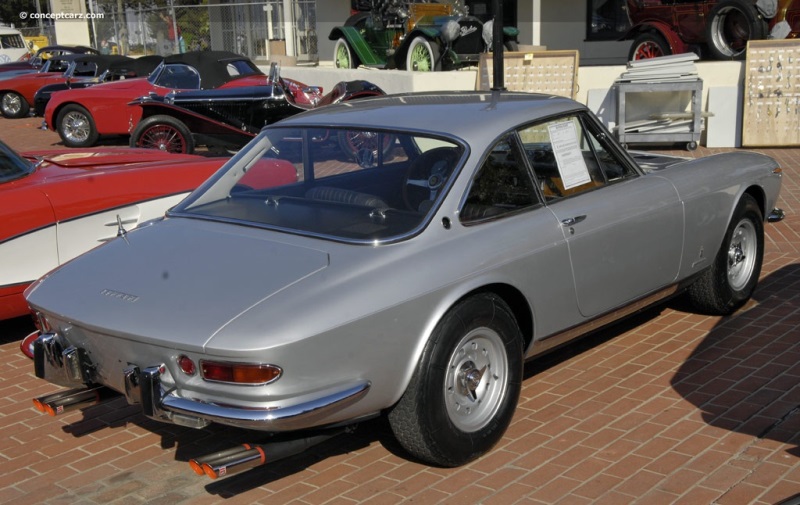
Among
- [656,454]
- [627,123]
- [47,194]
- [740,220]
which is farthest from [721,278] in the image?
[627,123]

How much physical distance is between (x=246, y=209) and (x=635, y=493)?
2.19 meters

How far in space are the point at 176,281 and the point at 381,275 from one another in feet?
2.78

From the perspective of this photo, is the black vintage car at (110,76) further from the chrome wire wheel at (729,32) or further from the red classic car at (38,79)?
the chrome wire wheel at (729,32)

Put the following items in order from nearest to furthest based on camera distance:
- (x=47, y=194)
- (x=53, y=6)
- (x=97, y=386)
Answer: (x=97, y=386), (x=47, y=194), (x=53, y=6)

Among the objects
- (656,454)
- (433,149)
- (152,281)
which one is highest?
(433,149)

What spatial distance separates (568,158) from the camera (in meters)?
4.85

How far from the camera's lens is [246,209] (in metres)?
4.48

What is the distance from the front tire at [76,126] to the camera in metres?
15.3

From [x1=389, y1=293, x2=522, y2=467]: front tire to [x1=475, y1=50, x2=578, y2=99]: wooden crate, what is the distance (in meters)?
9.81

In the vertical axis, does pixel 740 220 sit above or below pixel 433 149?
below

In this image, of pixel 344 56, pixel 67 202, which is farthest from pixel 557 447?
pixel 344 56

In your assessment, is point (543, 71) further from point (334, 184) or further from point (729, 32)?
point (334, 184)

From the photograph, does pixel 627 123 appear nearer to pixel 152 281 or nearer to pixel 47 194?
pixel 47 194

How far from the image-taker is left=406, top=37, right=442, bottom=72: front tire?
53.7 feet
